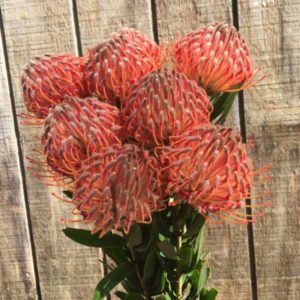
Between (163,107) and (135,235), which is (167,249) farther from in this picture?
(163,107)

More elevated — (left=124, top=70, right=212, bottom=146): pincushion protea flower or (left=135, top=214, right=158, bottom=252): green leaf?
(left=124, top=70, right=212, bottom=146): pincushion protea flower

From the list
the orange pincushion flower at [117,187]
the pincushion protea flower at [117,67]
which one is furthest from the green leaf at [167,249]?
the pincushion protea flower at [117,67]

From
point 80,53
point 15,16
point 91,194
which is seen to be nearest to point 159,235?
point 91,194

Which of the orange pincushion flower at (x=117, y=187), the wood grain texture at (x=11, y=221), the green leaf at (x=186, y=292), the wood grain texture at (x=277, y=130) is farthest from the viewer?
the wood grain texture at (x=11, y=221)

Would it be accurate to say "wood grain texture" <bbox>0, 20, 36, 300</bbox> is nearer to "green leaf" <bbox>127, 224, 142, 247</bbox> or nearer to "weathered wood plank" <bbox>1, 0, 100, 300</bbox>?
"weathered wood plank" <bbox>1, 0, 100, 300</bbox>

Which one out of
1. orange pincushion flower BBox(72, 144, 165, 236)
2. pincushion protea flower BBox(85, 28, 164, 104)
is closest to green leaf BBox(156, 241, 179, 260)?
orange pincushion flower BBox(72, 144, 165, 236)

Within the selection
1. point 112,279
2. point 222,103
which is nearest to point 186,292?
point 112,279

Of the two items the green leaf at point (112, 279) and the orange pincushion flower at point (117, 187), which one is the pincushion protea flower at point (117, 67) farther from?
the green leaf at point (112, 279)
